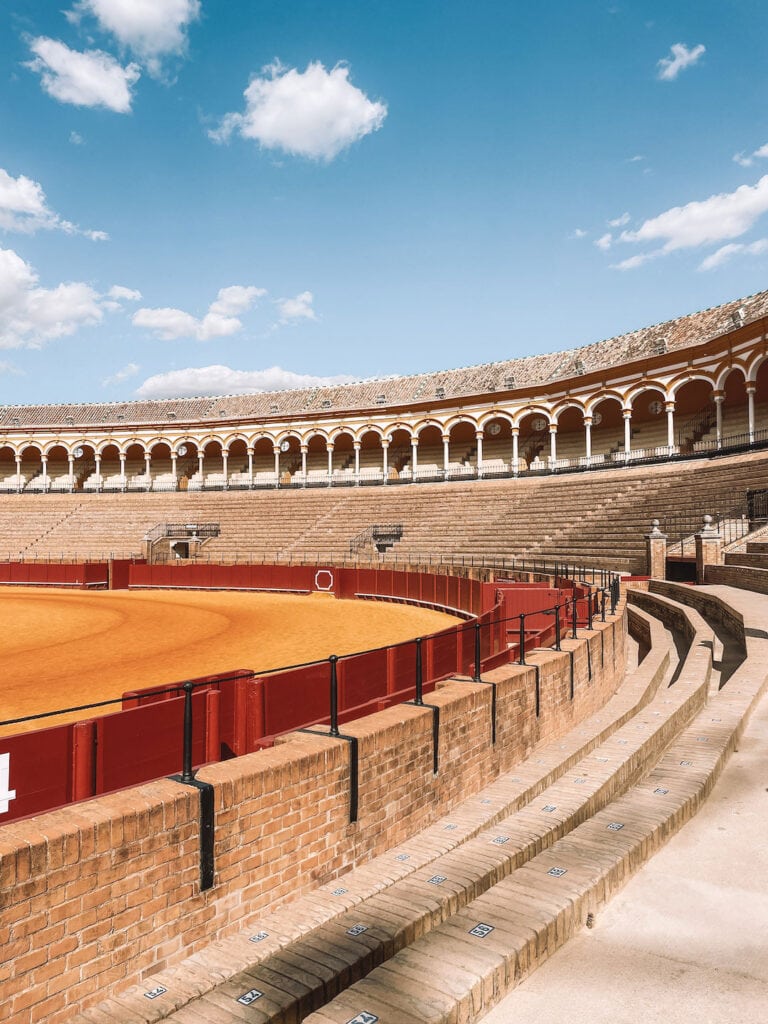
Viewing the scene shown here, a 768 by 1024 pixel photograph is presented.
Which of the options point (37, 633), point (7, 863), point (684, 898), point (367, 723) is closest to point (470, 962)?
point (684, 898)

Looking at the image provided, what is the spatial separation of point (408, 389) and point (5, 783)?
48.5 metres

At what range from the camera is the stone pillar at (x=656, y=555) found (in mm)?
22656

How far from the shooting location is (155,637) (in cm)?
1783

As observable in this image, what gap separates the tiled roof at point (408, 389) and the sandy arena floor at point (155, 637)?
22.8 metres

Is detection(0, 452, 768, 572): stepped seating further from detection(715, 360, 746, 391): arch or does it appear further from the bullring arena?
detection(715, 360, 746, 391): arch

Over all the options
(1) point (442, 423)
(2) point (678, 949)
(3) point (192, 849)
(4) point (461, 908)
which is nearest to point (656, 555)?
(2) point (678, 949)

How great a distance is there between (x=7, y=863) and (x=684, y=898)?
3.97m

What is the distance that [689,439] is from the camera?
36.5 meters

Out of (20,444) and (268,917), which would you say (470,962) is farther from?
(20,444)

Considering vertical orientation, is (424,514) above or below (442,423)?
below

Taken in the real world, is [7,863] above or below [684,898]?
above

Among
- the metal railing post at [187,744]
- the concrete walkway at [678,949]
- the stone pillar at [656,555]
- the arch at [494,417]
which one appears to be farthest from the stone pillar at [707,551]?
the arch at [494,417]

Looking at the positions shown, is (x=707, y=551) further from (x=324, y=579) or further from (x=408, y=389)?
(x=408, y=389)

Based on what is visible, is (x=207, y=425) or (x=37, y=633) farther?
(x=207, y=425)
